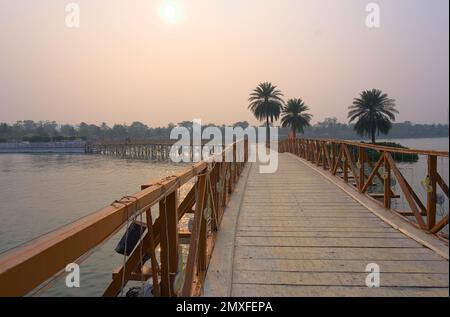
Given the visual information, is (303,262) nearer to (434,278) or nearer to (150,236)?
(434,278)

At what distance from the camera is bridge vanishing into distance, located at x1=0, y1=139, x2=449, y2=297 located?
159 cm

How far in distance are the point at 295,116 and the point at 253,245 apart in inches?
1865

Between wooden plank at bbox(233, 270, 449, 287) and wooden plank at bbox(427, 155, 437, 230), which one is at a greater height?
wooden plank at bbox(427, 155, 437, 230)

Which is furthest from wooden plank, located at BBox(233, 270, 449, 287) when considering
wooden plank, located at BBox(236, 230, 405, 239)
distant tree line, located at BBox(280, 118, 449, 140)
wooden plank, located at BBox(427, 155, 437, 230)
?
distant tree line, located at BBox(280, 118, 449, 140)

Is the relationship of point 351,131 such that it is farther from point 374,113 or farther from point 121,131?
point 121,131

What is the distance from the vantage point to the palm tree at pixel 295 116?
5078 centimetres

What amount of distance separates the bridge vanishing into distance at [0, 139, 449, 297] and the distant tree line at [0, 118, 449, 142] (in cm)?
6758

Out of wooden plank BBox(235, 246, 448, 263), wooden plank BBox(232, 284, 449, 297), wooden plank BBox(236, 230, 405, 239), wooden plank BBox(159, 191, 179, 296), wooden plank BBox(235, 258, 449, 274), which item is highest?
wooden plank BBox(159, 191, 179, 296)

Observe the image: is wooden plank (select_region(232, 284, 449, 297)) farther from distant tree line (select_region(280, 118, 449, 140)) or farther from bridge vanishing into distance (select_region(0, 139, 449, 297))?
distant tree line (select_region(280, 118, 449, 140))

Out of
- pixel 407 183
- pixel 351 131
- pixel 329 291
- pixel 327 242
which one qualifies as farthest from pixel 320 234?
pixel 351 131

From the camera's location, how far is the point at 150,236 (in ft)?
8.30

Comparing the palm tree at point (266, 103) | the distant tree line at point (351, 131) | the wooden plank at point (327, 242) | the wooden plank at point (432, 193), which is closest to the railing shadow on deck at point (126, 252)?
the wooden plank at point (327, 242)

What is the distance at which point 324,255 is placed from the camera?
443 centimetres
